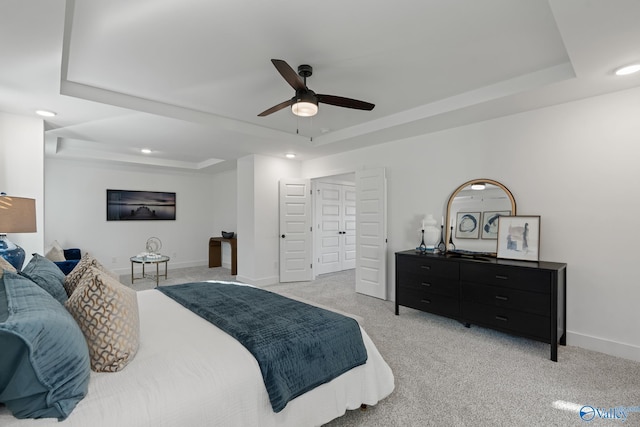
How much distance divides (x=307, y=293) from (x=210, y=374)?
3.58 metres

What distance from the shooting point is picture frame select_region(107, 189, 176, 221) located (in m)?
6.34

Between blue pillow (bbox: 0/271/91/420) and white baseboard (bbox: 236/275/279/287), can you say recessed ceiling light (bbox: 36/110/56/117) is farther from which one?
white baseboard (bbox: 236/275/279/287)

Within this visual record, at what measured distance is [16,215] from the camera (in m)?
2.47

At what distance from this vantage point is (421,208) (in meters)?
4.22

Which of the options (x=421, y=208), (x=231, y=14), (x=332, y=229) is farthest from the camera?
(x=332, y=229)

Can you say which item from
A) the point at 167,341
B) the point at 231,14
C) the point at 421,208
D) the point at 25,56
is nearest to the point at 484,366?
the point at 421,208

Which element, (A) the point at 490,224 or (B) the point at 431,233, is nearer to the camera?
(A) the point at 490,224

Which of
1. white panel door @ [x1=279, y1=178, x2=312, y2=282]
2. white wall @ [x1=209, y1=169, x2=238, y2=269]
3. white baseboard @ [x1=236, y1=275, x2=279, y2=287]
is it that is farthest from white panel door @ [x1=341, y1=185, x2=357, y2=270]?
white wall @ [x1=209, y1=169, x2=238, y2=269]

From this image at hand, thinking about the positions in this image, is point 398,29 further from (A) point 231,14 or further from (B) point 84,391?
(B) point 84,391

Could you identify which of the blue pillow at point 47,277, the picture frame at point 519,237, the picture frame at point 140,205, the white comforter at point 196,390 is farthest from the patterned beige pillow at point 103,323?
the picture frame at point 140,205

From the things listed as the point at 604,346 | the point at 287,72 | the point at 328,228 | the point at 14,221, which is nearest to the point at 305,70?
the point at 287,72

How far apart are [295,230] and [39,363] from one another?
15.5ft

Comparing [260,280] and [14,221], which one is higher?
[14,221]

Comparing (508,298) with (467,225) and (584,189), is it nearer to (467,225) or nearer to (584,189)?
(467,225)
